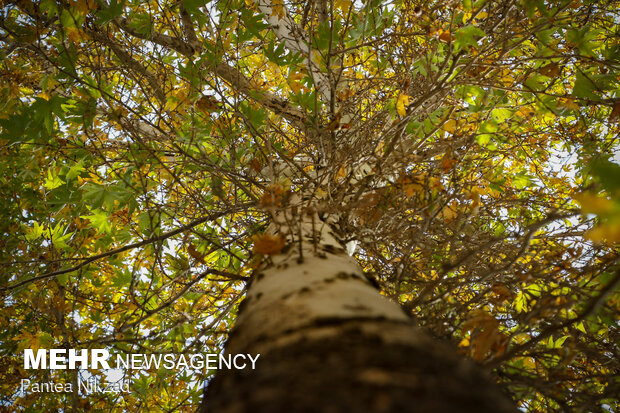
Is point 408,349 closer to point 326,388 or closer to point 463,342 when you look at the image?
point 326,388

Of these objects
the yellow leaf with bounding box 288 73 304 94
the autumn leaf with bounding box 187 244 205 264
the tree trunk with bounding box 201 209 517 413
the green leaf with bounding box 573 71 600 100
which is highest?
the yellow leaf with bounding box 288 73 304 94

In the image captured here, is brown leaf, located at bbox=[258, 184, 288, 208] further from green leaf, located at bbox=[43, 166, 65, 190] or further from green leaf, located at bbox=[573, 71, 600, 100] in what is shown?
green leaf, located at bbox=[43, 166, 65, 190]

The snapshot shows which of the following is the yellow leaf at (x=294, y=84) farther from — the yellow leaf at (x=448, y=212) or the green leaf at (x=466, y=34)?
the yellow leaf at (x=448, y=212)

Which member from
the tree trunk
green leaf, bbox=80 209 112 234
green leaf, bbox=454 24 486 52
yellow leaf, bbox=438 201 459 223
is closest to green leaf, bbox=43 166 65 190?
green leaf, bbox=80 209 112 234

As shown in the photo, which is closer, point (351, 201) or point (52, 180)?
point (351, 201)

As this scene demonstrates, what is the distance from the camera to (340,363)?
47 centimetres

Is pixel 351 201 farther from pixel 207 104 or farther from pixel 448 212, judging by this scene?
pixel 207 104

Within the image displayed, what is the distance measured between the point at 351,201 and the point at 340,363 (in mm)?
1275

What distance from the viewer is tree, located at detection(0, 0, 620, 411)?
73cm

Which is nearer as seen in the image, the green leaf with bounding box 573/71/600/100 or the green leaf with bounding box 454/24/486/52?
the green leaf with bounding box 454/24/486/52

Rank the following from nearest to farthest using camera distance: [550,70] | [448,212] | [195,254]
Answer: [195,254] → [550,70] → [448,212]

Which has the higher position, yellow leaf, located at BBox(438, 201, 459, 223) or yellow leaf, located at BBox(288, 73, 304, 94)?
yellow leaf, located at BBox(288, 73, 304, 94)

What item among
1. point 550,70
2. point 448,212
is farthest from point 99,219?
point 550,70

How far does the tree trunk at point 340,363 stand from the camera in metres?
0.41
